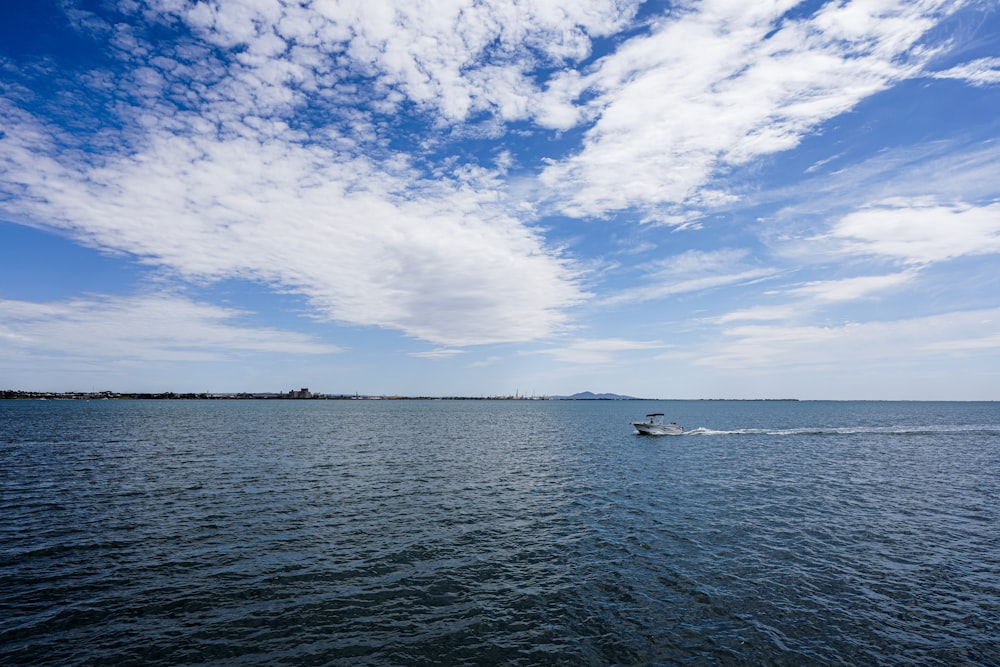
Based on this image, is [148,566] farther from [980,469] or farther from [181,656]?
[980,469]

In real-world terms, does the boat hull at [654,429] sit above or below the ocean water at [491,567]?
above

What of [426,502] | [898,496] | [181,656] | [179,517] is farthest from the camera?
[898,496]

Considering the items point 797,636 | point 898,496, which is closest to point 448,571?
point 797,636

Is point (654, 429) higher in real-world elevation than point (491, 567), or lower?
higher

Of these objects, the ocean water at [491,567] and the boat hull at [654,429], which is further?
the boat hull at [654,429]

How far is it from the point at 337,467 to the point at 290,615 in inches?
1457

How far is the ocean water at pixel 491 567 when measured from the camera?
715 inches

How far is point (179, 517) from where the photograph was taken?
33.7m

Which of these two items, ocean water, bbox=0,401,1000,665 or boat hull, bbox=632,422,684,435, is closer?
ocean water, bbox=0,401,1000,665

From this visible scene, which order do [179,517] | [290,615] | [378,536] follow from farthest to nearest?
1. [179,517]
2. [378,536]
3. [290,615]

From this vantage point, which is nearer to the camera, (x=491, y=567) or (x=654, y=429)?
(x=491, y=567)

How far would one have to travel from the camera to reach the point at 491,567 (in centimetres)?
2550

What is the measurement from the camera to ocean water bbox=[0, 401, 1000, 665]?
18.2 m

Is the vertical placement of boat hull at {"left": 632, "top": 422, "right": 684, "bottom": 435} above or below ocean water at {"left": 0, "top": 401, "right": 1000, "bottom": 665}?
above
